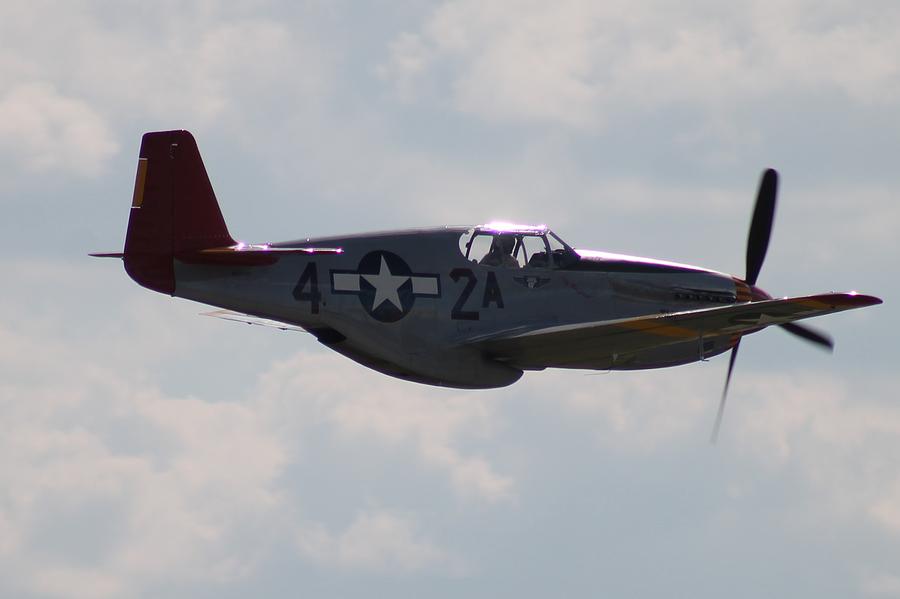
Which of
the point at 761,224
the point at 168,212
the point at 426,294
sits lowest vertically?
the point at 426,294

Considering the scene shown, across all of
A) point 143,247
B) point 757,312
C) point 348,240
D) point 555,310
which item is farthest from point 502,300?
point 143,247

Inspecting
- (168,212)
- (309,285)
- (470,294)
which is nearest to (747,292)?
(470,294)

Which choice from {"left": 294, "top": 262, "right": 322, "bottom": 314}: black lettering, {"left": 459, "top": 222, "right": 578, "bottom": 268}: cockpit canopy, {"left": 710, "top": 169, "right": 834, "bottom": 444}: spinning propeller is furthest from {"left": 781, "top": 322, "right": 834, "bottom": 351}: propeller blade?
{"left": 294, "top": 262, "right": 322, "bottom": 314}: black lettering

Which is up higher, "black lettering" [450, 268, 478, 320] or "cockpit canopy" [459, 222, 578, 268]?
"cockpit canopy" [459, 222, 578, 268]

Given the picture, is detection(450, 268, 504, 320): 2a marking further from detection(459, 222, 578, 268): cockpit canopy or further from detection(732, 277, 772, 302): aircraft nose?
detection(732, 277, 772, 302): aircraft nose

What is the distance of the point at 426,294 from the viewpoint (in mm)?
22484

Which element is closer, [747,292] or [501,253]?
[501,253]

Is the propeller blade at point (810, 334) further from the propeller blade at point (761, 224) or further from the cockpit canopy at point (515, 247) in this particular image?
the cockpit canopy at point (515, 247)

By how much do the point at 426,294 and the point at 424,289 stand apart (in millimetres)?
80

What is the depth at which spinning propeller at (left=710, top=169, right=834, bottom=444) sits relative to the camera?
83.5 feet

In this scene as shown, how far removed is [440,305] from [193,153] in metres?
4.20

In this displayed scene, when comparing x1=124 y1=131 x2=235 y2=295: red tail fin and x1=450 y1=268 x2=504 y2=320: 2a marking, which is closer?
x1=124 y1=131 x2=235 y2=295: red tail fin

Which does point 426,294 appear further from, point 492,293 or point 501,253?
point 501,253

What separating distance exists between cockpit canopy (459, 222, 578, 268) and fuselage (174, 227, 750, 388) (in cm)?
2
